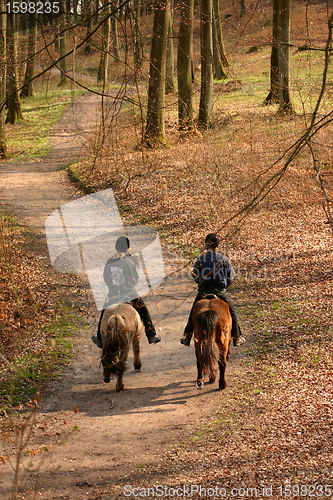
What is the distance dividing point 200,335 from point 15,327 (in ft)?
12.9

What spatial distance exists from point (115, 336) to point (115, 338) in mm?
34

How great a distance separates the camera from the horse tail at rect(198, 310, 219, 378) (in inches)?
261

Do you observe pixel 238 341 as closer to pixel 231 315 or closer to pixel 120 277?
pixel 231 315

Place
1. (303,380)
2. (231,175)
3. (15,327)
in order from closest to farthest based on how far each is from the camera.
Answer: (303,380), (15,327), (231,175)

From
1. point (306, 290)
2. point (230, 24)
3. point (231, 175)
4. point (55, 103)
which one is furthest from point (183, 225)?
point (230, 24)

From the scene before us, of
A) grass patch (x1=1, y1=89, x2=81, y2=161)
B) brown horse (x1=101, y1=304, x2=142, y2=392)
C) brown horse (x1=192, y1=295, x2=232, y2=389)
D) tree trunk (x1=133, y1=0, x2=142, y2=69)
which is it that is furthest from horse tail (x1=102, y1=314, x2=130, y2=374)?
grass patch (x1=1, y1=89, x2=81, y2=161)

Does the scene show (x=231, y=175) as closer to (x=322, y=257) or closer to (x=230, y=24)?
(x=322, y=257)

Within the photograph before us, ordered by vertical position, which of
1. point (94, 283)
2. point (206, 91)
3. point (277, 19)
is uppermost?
point (277, 19)

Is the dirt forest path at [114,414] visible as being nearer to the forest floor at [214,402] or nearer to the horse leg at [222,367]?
the forest floor at [214,402]

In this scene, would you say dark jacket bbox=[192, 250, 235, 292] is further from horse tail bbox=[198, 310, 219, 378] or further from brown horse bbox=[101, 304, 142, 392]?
brown horse bbox=[101, 304, 142, 392]

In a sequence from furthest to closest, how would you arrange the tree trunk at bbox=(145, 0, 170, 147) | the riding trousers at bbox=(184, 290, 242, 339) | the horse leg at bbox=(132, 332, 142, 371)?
the tree trunk at bbox=(145, 0, 170, 147)
the horse leg at bbox=(132, 332, 142, 371)
the riding trousers at bbox=(184, 290, 242, 339)

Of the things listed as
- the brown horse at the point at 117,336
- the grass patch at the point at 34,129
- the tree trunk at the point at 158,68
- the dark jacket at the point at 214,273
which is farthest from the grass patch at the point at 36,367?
the grass patch at the point at 34,129

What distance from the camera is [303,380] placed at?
730 cm

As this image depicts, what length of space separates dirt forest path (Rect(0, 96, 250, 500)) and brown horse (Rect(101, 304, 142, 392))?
1.49 ft
